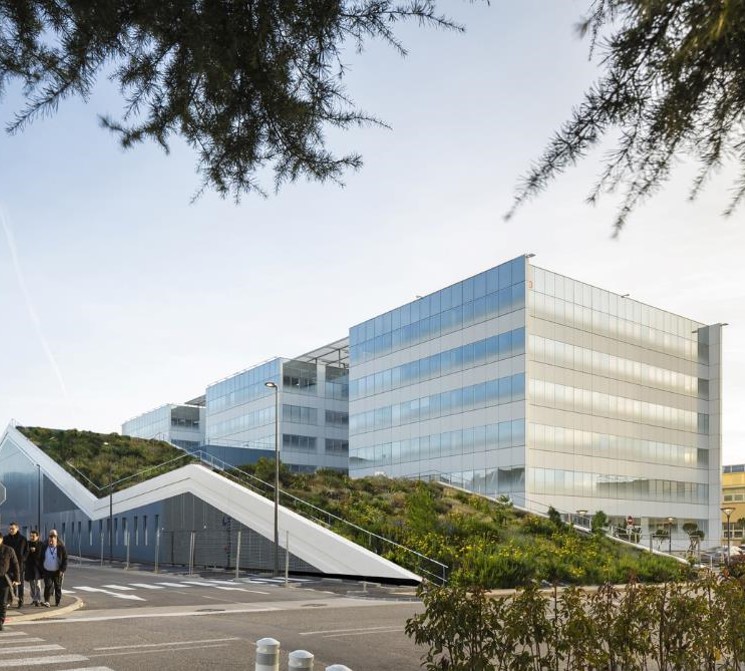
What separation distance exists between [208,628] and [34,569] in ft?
23.1

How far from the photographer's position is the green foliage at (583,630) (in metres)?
7.98

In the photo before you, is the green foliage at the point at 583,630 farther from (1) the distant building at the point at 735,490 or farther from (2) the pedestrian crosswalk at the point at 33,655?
(1) the distant building at the point at 735,490

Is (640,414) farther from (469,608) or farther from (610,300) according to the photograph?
(469,608)

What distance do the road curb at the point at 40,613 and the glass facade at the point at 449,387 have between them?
1522 inches

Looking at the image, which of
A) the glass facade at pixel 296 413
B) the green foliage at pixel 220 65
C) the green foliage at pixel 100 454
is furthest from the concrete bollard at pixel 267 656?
the glass facade at pixel 296 413

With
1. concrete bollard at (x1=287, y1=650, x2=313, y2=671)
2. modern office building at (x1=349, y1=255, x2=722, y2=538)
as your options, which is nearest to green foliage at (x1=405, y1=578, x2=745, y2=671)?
concrete bollard at (x1=287, y1=650, x2=313, y2=671)

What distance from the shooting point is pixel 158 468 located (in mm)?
49500

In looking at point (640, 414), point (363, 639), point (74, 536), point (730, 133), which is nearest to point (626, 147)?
point (730, 133)

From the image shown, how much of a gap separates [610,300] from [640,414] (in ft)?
29.8

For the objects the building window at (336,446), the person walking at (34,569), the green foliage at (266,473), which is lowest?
the person walking at (34,569)

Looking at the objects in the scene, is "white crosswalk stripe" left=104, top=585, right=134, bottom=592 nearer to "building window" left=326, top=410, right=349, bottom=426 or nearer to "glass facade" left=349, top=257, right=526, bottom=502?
"glass facade" left=349, top=257, right=526, bottom=502

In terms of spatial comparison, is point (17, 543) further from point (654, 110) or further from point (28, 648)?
point (654, 110)

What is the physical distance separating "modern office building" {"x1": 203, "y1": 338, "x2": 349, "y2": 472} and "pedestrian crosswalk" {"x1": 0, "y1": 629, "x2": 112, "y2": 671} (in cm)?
6905

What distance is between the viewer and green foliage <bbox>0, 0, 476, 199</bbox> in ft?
16.3
